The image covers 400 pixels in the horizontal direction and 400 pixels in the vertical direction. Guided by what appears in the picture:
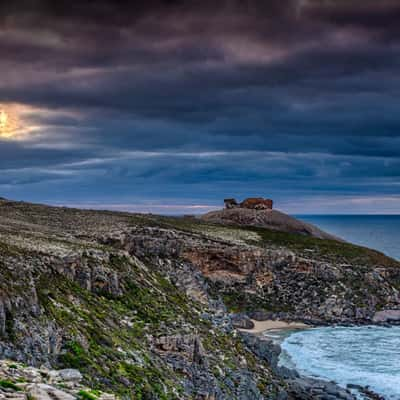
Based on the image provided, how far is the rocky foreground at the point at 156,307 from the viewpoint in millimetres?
29344

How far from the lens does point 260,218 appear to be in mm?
126562

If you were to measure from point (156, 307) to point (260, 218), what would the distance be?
275 feet

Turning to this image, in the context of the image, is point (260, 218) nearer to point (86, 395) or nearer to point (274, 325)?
point (274, 325)

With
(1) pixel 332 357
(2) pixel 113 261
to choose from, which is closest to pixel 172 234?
(1) pixel 332 357

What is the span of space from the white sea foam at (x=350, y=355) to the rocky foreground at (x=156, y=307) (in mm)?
3735

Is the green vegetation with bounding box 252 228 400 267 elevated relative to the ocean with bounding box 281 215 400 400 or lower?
elevated

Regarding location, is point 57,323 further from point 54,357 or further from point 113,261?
point 113,261

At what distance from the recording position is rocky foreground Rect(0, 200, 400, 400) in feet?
96.3

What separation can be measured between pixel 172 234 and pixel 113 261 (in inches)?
1536

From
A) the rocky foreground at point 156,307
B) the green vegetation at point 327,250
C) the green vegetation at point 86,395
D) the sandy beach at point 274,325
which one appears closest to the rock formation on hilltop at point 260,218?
the green vegetation at point 327,250

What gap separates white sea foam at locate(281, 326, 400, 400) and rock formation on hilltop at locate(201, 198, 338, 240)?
160 ft

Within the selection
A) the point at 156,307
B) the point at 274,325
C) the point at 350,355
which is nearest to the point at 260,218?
the point at 274,325

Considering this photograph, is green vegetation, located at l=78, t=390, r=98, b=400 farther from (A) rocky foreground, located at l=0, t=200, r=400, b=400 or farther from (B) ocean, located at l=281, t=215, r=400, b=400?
(B) ocean, located at l=281, t=215, r=400, b=400

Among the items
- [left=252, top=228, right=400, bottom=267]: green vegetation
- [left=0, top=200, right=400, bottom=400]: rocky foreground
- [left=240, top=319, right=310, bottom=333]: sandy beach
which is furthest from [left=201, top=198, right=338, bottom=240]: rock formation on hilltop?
Result: [left=240, top=319, right=310, bottom=333]: sandy beach
